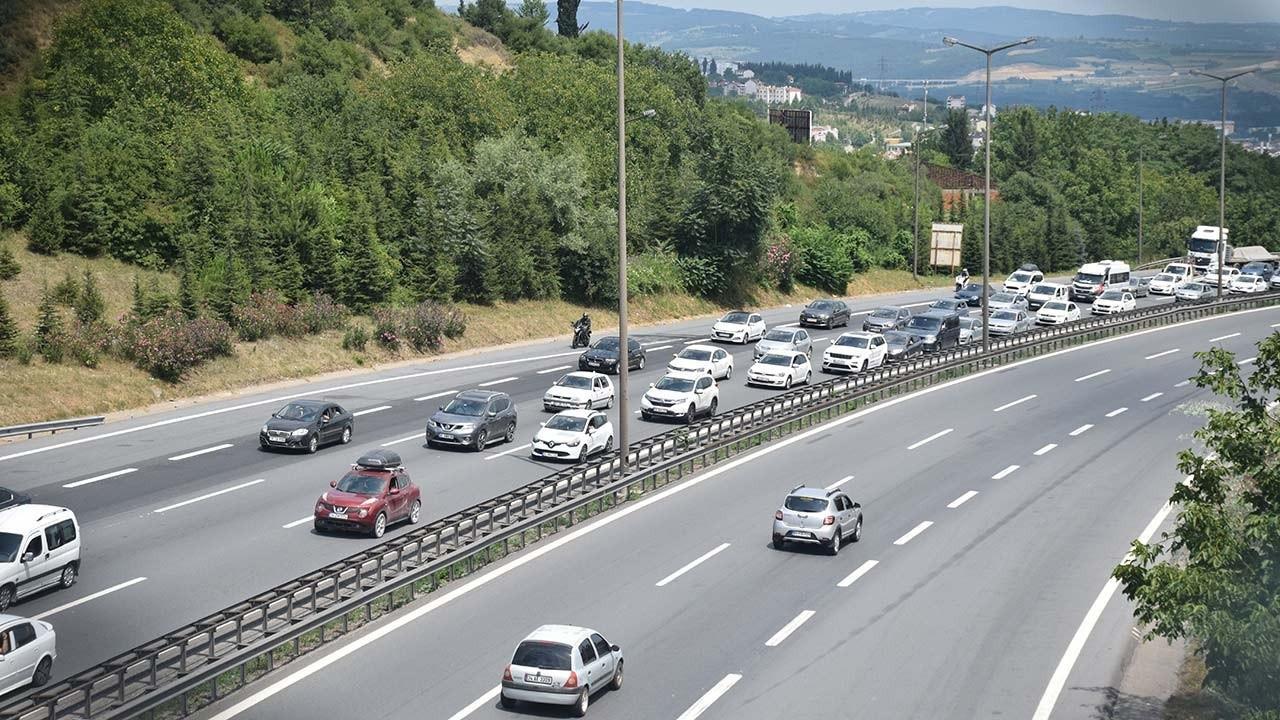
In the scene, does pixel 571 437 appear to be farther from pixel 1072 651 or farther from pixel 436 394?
pixel 1072 651

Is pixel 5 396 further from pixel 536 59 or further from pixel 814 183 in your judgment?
pixel 814 183

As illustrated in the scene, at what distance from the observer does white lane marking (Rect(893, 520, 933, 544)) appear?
32.7 m

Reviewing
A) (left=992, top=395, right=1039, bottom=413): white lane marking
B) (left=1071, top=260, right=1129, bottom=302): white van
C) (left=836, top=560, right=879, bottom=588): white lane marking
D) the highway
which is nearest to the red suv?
the highway

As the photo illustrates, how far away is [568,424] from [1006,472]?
13.3m

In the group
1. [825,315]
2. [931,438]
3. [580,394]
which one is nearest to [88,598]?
[580,394]

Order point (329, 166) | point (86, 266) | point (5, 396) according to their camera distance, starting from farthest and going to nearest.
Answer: point (329, 166), point (86, 266), point (5, 396)

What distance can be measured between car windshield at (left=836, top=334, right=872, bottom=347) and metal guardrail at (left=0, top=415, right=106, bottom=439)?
30.7 metres

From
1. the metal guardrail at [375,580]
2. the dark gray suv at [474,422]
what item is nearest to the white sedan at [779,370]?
the metal guardrail at [375,580]

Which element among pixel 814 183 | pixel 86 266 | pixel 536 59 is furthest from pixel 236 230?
pixel 814 183

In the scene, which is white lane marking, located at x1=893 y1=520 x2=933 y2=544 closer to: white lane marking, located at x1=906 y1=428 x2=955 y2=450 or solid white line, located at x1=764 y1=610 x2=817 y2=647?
solid white line, located at x1=764 y1=610 x2=817 y2=647

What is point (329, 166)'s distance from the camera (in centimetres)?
7206

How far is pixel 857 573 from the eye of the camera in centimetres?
3000

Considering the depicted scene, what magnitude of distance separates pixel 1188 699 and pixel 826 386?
26.4 metres

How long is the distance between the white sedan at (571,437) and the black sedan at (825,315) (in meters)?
34.6
